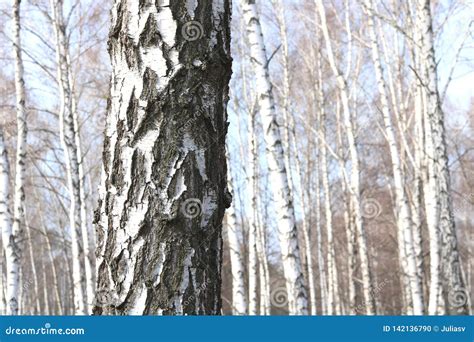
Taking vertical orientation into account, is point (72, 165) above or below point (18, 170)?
above

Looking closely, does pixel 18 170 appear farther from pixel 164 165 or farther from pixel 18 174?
pixel 164 165

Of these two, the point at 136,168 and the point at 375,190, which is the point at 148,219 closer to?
the point at 136,168

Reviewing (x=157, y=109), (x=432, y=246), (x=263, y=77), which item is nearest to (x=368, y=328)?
(x=157, y=109)

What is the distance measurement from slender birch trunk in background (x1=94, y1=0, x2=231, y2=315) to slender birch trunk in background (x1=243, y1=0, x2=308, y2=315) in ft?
9.77

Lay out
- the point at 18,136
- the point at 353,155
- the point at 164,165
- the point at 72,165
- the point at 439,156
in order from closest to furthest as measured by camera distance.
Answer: the point at 164,165 < the point at 439,156 < the point at 18,136 < the point at 72,165 < the point at 353,155

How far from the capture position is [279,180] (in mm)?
5188

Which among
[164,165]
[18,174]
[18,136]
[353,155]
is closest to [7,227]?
[18,174]

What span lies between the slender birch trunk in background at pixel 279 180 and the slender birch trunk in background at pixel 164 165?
117 inches

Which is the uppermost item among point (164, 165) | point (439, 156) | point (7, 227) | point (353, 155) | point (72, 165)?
point (353, 155)

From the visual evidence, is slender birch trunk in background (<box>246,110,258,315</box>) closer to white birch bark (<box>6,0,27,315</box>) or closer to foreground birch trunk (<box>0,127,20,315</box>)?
white birch bark (<box>6,0,27,315</box>)

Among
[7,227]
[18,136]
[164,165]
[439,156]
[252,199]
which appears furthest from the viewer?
[252,199]

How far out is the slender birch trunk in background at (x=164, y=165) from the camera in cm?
203

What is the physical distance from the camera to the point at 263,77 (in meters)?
5.29

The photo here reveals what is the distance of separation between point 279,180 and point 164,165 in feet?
10.4
